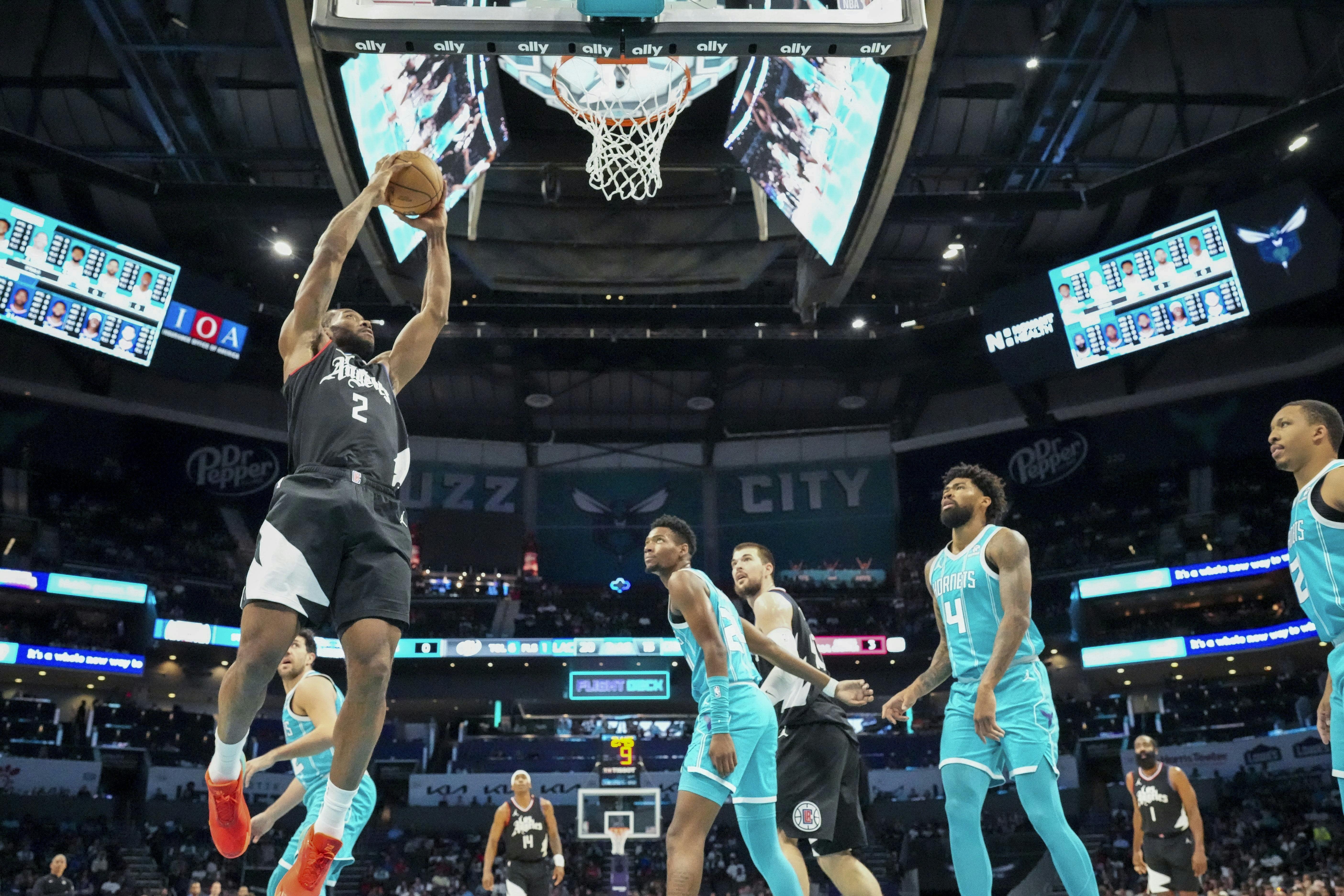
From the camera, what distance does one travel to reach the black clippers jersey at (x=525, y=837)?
35.5 feet

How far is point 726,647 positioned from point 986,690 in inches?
51.7

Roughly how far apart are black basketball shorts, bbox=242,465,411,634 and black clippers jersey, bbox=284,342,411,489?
0.34ft

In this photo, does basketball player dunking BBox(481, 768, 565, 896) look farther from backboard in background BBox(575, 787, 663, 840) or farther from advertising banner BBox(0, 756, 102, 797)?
advertising banner BBox(0, 756, 102, 797)

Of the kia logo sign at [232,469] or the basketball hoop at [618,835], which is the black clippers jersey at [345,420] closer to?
the basketball hoop at [618,835]

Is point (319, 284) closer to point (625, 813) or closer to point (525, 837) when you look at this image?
point (525, 837)

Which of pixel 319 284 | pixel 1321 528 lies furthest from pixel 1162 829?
pixel 319 284

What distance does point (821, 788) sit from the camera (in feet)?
20.3

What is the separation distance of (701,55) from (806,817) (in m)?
4.24

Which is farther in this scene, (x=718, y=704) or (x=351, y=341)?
(x=718, y=704)

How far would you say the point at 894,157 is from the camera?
10562 mm

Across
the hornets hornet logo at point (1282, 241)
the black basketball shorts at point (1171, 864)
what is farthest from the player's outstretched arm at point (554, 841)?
the hornets hornet logo at point (1282, 241)

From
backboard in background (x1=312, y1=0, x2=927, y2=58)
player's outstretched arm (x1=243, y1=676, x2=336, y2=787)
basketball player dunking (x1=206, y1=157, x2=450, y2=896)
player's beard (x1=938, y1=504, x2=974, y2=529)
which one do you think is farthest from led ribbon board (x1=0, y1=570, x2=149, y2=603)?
player's beard (x1=938, y1=504, x2=974, y2=529)

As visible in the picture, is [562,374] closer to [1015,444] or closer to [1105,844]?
[1015,444]

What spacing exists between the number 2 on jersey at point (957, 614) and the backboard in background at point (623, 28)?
9.92ft
